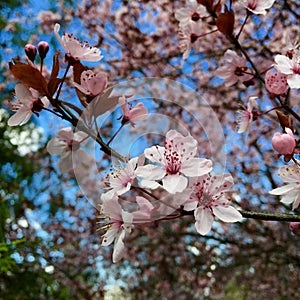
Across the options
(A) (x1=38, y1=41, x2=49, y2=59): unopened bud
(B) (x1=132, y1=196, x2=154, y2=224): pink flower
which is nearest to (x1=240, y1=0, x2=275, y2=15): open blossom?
(A) (x1=38, y1=41, x2=49, y2=59): unopened bud

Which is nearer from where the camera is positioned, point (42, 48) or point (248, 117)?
point (42, 48)

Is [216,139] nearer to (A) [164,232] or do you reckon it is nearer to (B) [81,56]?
(B) [81,56]

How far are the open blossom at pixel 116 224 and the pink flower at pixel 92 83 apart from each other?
278 millimetres

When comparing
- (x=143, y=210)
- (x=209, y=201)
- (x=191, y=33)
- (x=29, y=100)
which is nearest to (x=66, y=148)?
(x=29, y=100)

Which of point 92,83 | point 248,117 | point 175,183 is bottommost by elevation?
point 248,117

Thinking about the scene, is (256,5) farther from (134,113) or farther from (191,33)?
(134,113)

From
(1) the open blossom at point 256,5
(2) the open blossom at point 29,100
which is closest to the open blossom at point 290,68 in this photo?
(1) the open blossom at point 256,5

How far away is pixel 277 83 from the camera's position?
120cm

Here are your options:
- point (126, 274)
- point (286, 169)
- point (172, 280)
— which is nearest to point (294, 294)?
point (172, 280)

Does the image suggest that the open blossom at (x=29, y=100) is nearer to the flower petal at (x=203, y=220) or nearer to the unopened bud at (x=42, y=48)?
the unopened bud at (x=42, y=48)

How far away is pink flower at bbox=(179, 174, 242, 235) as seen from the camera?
0.88m

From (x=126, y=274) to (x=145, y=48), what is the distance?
3.29m

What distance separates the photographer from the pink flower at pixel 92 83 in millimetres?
963

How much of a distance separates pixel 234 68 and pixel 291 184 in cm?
64
